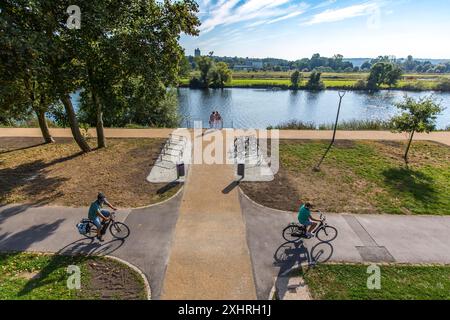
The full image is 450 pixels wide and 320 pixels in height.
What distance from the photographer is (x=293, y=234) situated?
28.1 feet

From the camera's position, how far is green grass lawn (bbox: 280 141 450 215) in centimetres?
1109

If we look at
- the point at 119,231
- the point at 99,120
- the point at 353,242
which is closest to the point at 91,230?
the point at 119,231

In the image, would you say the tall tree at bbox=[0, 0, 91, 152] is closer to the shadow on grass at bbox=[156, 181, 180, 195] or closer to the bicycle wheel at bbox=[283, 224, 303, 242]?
the shadow on grass at bbox=[156, 181, 180, 195]

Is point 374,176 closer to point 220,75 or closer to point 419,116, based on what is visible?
point 419,116

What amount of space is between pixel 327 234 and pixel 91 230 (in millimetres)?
7901

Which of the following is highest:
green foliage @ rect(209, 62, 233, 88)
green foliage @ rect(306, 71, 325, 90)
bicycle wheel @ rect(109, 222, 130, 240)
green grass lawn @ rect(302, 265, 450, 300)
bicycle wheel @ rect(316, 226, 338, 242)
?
green foliage @ rect(209, 62, 233, 88)

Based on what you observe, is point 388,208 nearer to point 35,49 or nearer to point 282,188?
point 282,188

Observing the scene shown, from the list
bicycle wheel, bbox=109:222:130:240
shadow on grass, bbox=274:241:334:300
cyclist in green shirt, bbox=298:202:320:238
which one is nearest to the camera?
shadow on grass, bbox=274:241:334:300

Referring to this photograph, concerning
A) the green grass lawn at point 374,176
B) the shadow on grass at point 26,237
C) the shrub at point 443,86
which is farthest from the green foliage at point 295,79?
the shadow on grass at point 26,237

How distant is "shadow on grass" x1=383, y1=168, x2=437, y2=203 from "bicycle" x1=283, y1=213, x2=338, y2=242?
528 cm

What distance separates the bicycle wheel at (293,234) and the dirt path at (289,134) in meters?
11.7

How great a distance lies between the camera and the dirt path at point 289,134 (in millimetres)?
19644

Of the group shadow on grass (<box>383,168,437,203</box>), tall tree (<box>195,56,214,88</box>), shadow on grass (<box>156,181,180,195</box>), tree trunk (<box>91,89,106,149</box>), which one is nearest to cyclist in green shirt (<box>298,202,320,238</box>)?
shadow on grass (<box>156,181,180,195</box>)
